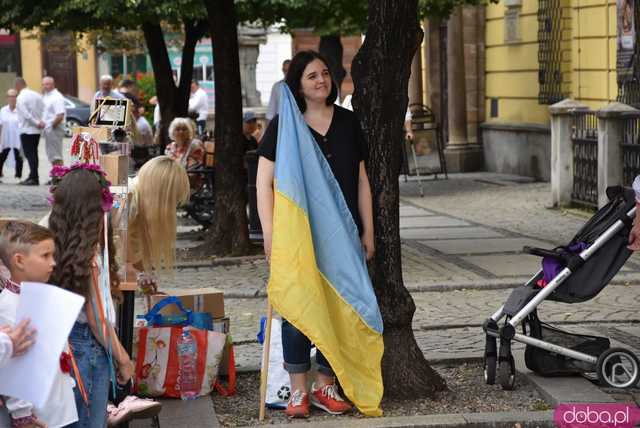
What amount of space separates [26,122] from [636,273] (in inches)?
596

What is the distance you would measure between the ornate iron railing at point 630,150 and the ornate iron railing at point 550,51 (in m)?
6.28

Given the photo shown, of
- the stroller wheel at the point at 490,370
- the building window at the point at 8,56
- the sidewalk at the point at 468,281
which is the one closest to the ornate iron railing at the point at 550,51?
the sidewalk at the point at 468,281

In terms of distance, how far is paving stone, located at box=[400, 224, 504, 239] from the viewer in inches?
597

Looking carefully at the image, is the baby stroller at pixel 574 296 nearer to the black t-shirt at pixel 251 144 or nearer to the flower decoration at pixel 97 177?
the flower decoration at pixel 97 177

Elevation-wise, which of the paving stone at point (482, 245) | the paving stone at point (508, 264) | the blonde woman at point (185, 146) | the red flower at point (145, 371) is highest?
the blonde woman at point (185, 146)

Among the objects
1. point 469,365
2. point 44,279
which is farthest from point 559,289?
point 44,279

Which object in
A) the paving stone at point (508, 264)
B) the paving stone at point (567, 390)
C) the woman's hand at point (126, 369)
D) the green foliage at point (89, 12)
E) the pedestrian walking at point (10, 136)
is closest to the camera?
the woman's hand at point (126, 369)

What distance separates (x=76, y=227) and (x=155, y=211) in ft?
6.15

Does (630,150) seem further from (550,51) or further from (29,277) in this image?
(29,277)

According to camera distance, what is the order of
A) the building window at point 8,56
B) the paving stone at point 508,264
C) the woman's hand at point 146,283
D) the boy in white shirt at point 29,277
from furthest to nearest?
1. the building window at point 8,56
2. the paving stone at point 508,264
3. the woman's hand at point 146,283
4. the boy in white shirt at point 29,277

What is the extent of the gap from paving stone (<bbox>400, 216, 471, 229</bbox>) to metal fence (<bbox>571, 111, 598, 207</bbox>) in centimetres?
171

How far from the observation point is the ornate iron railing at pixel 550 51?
894 inches

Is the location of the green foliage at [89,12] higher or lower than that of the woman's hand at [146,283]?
higher

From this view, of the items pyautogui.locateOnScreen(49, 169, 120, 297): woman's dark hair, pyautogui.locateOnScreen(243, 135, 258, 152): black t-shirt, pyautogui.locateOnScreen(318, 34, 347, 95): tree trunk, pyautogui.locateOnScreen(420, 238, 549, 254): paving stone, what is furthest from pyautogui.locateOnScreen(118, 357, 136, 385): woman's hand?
pyautogui.locateOnScreen(318, 34, 347, 95): tree trunk
